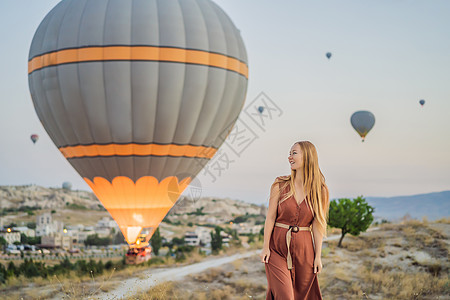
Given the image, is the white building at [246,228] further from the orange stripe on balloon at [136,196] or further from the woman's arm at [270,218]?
the woman's arm at [270,218]

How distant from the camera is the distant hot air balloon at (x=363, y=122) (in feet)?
88.5

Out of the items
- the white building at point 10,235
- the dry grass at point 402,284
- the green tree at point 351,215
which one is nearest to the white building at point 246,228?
the white building at point 10,235

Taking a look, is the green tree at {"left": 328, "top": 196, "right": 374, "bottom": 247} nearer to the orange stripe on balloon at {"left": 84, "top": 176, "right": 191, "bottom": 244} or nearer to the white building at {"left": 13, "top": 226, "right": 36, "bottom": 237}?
the orange stripe on balloon at {"left": 84, "top": 176, "right": 191, "bottom": 244}

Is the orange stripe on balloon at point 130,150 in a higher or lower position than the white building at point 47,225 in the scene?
higher

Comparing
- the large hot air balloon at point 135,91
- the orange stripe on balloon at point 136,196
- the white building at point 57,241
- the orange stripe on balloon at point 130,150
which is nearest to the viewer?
the large hot air balloon at point 135,91

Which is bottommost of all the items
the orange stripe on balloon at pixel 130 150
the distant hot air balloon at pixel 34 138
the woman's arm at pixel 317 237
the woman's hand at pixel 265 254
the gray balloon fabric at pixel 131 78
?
the woman's hand at pixel 265 254

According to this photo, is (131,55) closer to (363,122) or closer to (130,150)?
(130,150)

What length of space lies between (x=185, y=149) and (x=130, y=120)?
1.85 metres

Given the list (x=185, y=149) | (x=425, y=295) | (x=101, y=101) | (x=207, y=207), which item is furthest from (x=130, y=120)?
(x=207, y=207)

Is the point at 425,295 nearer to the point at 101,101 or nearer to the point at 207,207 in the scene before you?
the point at 101,101

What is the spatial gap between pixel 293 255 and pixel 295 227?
286 mm

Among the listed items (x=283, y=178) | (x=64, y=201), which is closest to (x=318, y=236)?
(x=283, y=178)

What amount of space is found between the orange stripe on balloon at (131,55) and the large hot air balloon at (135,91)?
26 millimetres

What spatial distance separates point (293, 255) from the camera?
4992mm
